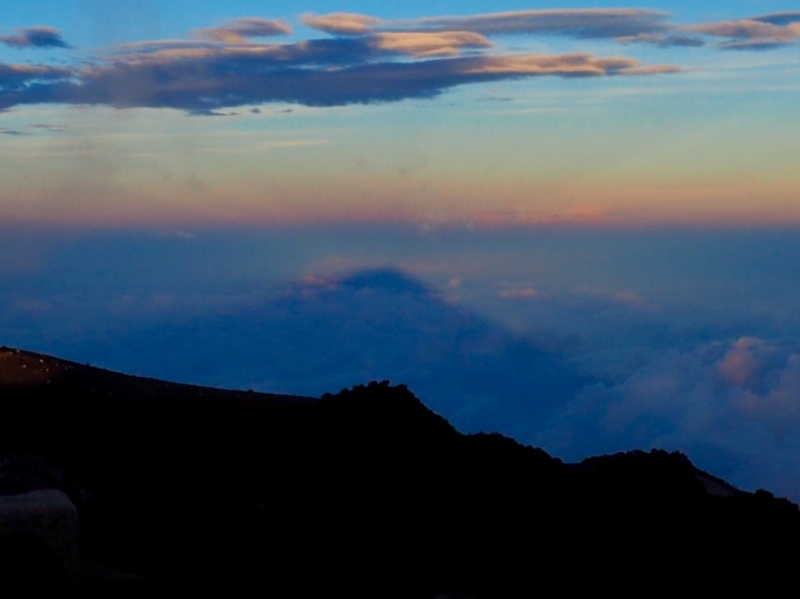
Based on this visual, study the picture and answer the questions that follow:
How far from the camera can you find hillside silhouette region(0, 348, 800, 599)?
714 inches

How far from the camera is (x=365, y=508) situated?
2067 cm

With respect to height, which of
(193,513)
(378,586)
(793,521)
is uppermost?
(193,513)

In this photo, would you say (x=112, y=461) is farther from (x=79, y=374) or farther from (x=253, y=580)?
(x=79, y=374)

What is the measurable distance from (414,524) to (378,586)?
2178 mm

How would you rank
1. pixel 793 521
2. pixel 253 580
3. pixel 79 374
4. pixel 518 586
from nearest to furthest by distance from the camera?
pixel 253 580 → pixel 518 586 → pixel 793 521 → pixel 79 374

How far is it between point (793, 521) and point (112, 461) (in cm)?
1519

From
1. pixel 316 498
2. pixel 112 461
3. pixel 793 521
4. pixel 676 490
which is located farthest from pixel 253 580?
pixel 793 521

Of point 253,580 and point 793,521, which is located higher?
point 253,580

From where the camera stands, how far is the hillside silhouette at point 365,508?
1814cm

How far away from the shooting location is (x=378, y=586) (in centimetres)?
1853

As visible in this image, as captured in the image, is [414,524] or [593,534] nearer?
[414,524]

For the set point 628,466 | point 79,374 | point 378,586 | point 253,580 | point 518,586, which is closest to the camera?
point 253,580

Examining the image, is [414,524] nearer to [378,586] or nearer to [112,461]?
[378,586]

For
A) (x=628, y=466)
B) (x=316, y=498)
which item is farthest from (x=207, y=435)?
(x=628, y=466)
